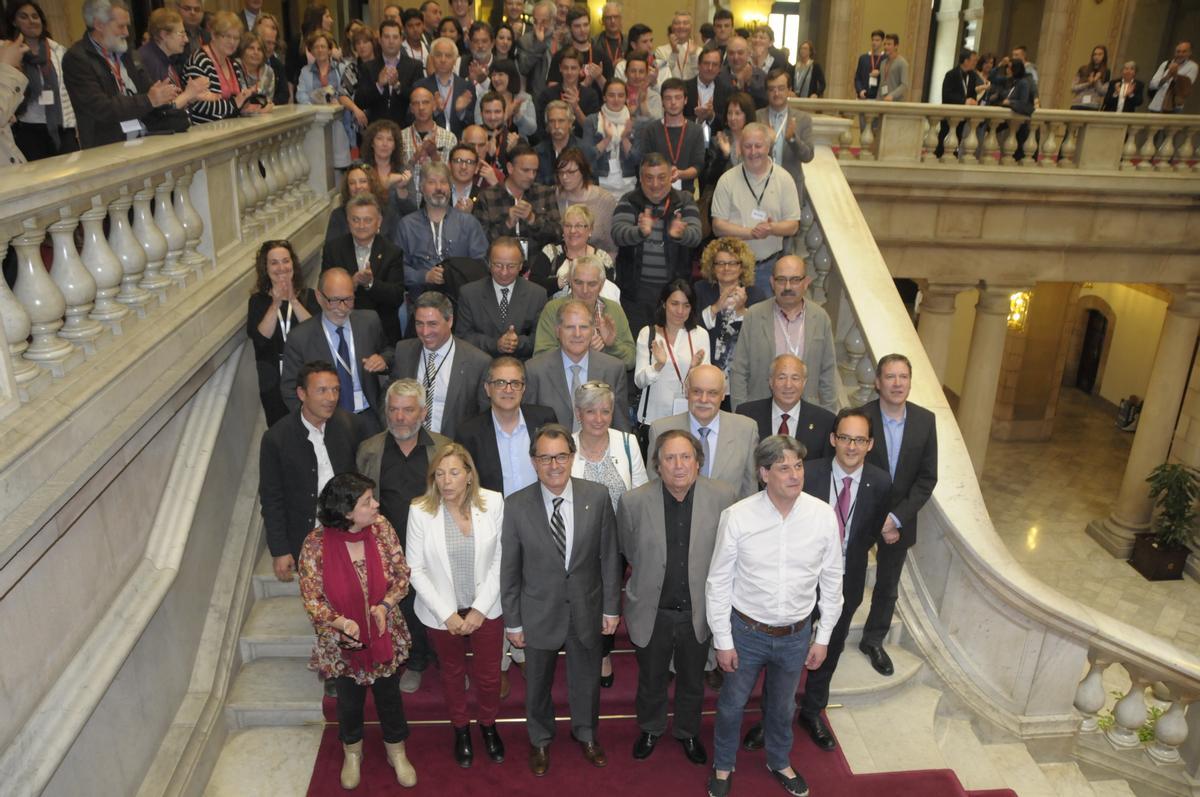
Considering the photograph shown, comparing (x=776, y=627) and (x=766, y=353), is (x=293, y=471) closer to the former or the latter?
(x=776, y=627)

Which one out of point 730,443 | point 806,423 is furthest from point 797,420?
point 730,443

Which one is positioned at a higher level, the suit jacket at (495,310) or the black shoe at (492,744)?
the suit jacket at (495,310)

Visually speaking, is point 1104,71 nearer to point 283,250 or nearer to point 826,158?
point 826,158

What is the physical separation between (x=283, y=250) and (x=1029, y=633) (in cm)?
456

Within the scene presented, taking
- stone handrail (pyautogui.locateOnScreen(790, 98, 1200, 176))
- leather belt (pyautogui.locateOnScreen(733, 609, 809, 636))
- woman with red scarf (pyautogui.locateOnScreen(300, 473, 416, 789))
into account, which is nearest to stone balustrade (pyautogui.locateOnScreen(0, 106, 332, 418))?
woman with red scarf (pyautogui.locateOnScreen(300, 473, 416, 789))

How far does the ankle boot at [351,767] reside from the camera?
170 inches

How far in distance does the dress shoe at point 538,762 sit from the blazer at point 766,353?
7.03 ft

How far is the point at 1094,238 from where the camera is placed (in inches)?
461

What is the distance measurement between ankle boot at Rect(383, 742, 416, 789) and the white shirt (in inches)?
61.8

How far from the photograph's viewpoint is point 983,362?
40.1 feet

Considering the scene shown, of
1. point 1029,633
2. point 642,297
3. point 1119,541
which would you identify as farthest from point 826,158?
point 1119,541

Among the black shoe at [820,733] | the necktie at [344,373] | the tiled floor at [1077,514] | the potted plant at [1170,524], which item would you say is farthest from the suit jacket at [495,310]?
the potted plant at [1170,524]

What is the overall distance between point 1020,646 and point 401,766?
330 centimetres

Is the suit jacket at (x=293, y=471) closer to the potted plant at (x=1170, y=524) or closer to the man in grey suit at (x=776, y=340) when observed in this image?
the man in grey suit at (x=776, y=340)
